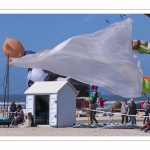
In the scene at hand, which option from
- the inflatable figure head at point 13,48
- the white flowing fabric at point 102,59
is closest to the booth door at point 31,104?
the white flowing fabric at point 102,59

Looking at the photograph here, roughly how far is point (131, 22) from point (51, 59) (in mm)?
3935

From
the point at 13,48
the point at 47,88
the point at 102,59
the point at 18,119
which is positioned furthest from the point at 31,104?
the point at 13,48

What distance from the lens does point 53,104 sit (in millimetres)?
23438

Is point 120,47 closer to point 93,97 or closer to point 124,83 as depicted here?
point 124,83

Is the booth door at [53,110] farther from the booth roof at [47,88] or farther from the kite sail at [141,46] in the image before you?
the kite sail at [141,46]

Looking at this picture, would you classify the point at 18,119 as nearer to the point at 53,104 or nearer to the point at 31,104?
the point at 31,104

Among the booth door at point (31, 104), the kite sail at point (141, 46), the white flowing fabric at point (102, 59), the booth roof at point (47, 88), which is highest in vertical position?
the kite sail at point (141, 46)

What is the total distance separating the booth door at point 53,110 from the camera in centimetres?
2338

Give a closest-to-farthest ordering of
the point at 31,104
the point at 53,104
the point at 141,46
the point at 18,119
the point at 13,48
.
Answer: the point at 53,104 < the point at 31,104 < the point at 18,119 < the point at 141,46 < the point at 13,48

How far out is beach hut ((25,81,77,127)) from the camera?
2341cm

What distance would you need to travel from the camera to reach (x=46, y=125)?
23797mm

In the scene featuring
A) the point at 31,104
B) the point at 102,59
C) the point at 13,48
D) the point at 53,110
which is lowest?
the point at 53,110

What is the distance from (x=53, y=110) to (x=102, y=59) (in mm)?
3309
